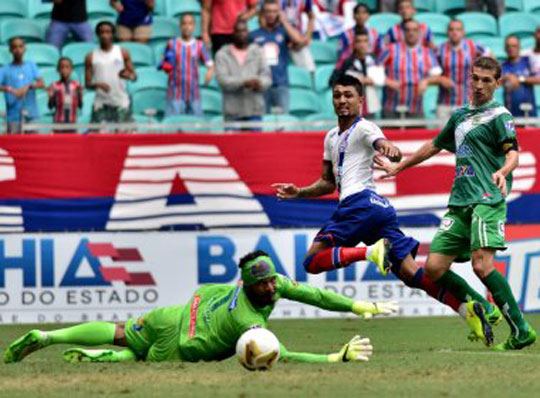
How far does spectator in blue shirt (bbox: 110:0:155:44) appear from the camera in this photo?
20.0 m

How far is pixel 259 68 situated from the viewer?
17438 mm

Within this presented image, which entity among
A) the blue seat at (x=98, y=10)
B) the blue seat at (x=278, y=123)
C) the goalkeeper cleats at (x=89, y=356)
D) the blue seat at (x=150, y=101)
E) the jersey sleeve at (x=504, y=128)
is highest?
the blue seat at (x=98, y=10)

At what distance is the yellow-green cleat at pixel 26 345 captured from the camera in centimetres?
974

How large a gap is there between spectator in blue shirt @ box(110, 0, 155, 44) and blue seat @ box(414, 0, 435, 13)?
4409 mm

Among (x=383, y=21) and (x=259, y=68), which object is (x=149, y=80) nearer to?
(x=259, y=68)

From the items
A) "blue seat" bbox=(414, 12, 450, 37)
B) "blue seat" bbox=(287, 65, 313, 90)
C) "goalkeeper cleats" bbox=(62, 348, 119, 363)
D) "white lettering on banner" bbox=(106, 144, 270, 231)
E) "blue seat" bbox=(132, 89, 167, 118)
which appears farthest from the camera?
"blue seat" bbox=(414, 12, 450, 37)

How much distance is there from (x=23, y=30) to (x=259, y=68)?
464 cm

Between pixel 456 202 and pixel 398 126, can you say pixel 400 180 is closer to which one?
pixel 398 126

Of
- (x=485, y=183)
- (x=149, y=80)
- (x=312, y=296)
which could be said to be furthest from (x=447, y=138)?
(x=149, y=80)

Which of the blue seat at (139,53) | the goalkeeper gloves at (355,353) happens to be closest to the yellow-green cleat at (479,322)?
the goalkeeper gloves at (355,353)

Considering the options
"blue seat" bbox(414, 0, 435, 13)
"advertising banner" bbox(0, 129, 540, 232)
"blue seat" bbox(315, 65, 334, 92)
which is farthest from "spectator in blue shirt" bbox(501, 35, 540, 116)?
"blue seat" bbox(414, 0, 435, 13)

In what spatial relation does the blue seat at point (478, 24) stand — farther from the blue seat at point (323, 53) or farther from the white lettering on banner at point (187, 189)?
the white lettering on banner at point (187, 189)

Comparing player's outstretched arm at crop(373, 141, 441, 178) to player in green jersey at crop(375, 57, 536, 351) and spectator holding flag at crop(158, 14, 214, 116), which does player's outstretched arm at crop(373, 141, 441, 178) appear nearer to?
player in green jersey at crop(375, 57, 536, 351)

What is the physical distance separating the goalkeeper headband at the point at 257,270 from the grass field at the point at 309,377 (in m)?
0.60
